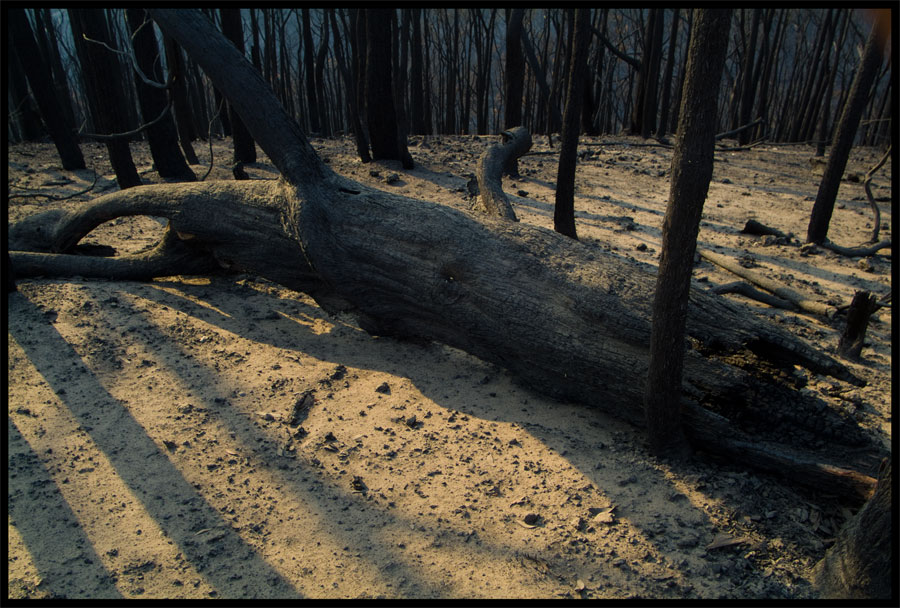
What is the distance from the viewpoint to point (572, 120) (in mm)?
5324

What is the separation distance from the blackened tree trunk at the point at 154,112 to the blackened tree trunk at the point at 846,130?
8093 mm

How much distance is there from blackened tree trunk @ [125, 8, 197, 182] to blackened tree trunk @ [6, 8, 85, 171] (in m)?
1.42

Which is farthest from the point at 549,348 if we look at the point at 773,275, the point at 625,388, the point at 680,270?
the point at 773,275

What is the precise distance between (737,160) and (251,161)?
969cm

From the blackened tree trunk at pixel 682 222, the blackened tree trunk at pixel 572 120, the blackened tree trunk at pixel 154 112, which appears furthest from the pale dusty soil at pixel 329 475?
the blackened tree trunk at pixel 154 112

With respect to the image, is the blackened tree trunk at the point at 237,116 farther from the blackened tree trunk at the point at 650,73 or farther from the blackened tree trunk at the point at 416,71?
the blackened tree trunk at the point at 650,73

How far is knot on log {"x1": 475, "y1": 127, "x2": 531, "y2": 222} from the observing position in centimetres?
423

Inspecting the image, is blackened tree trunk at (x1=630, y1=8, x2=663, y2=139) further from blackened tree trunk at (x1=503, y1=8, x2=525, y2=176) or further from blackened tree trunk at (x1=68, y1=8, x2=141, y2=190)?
blackened tree trunk at (x1=68, y1=8, x2=141, y2=190)

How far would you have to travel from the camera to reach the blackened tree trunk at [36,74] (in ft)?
25.7

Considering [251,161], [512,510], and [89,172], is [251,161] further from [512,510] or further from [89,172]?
[512,510]

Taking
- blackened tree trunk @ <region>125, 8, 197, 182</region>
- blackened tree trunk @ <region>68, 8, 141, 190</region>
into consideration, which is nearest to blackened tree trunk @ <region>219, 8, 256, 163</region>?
blackened tree trunk @ <region>125, 8, 197, 182</region>

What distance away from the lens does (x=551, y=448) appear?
2.82 metres

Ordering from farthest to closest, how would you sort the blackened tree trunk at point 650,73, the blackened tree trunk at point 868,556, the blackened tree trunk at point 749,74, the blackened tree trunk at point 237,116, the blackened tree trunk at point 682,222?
1. the blackened tree trunk at point 749,74
2. the blackened tree trunk at point 650,73
3. the blackened tree trunk at point 237,116
4. the blackened tree trunk at point 682,222
5. the blackened tree trunk at point 868,556

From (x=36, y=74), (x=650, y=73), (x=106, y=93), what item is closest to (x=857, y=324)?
(x=106, y=93)
